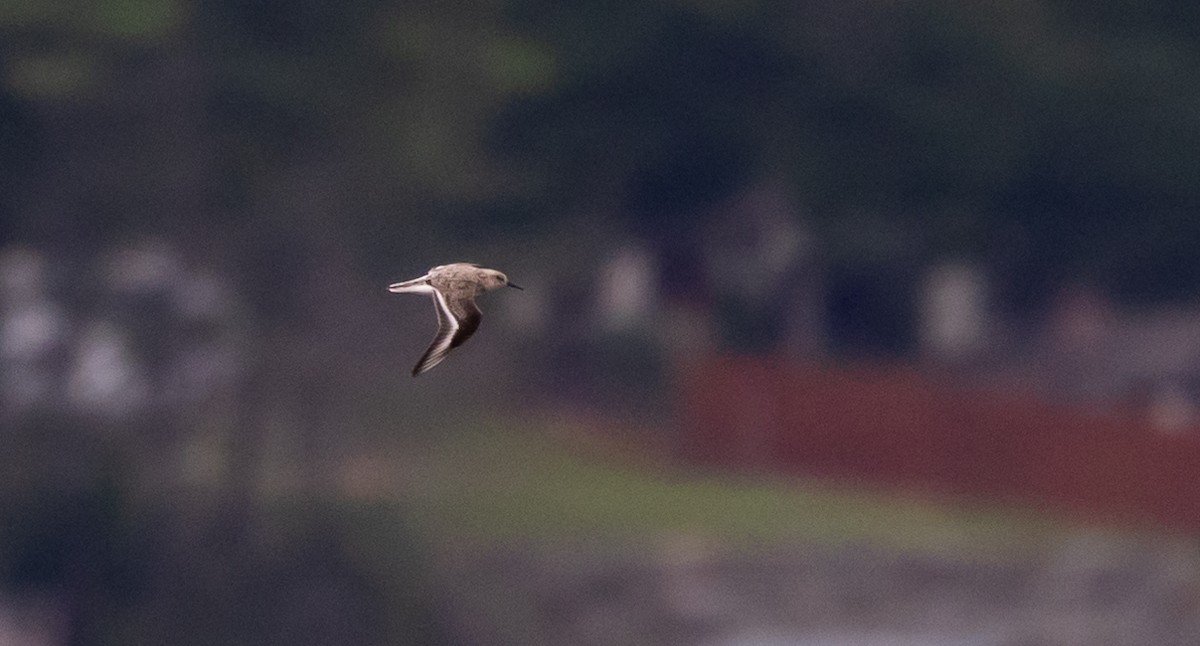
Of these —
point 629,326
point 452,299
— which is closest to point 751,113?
point 629,326

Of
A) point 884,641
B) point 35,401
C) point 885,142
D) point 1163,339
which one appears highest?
point 885,142

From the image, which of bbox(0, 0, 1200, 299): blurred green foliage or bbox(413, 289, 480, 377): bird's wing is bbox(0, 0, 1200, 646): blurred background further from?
bbox(413, 289, 480, 377): bird's wing

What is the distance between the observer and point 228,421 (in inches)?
390

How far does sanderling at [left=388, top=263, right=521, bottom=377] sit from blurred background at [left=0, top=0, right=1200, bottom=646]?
5.41 metres

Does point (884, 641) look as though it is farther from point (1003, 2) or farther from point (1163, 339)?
point (1003, 2)

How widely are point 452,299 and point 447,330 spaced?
16cm

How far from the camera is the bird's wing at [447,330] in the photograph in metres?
3.25

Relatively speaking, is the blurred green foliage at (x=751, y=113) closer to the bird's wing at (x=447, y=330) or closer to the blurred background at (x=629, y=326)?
the blurred background at (x=629, y=326)

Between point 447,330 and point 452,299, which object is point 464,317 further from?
point 452,299

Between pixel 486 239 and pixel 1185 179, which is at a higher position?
pixel 1185 179

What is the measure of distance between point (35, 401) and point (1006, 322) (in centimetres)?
426

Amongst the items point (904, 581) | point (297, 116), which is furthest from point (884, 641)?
point (297, 116)

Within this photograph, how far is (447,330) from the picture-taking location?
11.2 feet

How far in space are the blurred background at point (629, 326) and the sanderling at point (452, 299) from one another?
5.41 meters
